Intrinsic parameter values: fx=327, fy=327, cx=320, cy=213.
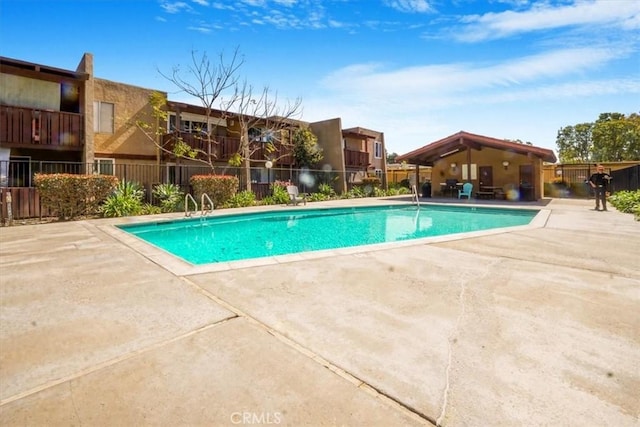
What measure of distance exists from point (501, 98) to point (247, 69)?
1432 cm

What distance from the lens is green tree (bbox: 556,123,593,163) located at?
5369cm

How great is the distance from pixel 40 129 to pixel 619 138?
55.4 metres

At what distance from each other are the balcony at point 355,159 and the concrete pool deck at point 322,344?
69.0ft

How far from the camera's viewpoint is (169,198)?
14602mm

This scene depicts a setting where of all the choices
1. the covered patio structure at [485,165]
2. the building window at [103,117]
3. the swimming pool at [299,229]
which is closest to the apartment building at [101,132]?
the building window at [103,117]

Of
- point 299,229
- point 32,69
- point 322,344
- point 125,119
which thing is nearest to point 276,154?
point 125,119


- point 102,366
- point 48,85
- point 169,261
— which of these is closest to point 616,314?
point 102,366

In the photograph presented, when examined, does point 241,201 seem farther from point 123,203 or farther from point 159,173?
point 123,203

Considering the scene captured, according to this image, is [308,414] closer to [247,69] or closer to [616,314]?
[616,314]

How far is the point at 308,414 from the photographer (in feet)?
6.12

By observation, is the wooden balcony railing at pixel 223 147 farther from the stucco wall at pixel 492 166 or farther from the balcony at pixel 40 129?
the stucco wall at pixel 492 166

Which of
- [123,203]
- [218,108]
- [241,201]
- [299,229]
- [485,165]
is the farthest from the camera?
[485,165]

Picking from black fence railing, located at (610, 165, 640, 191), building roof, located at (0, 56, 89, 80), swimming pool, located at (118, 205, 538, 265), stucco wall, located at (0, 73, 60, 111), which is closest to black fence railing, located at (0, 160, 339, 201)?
stucco wall, located at (0, 73, 60, 111)

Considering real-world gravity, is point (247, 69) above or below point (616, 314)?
above
